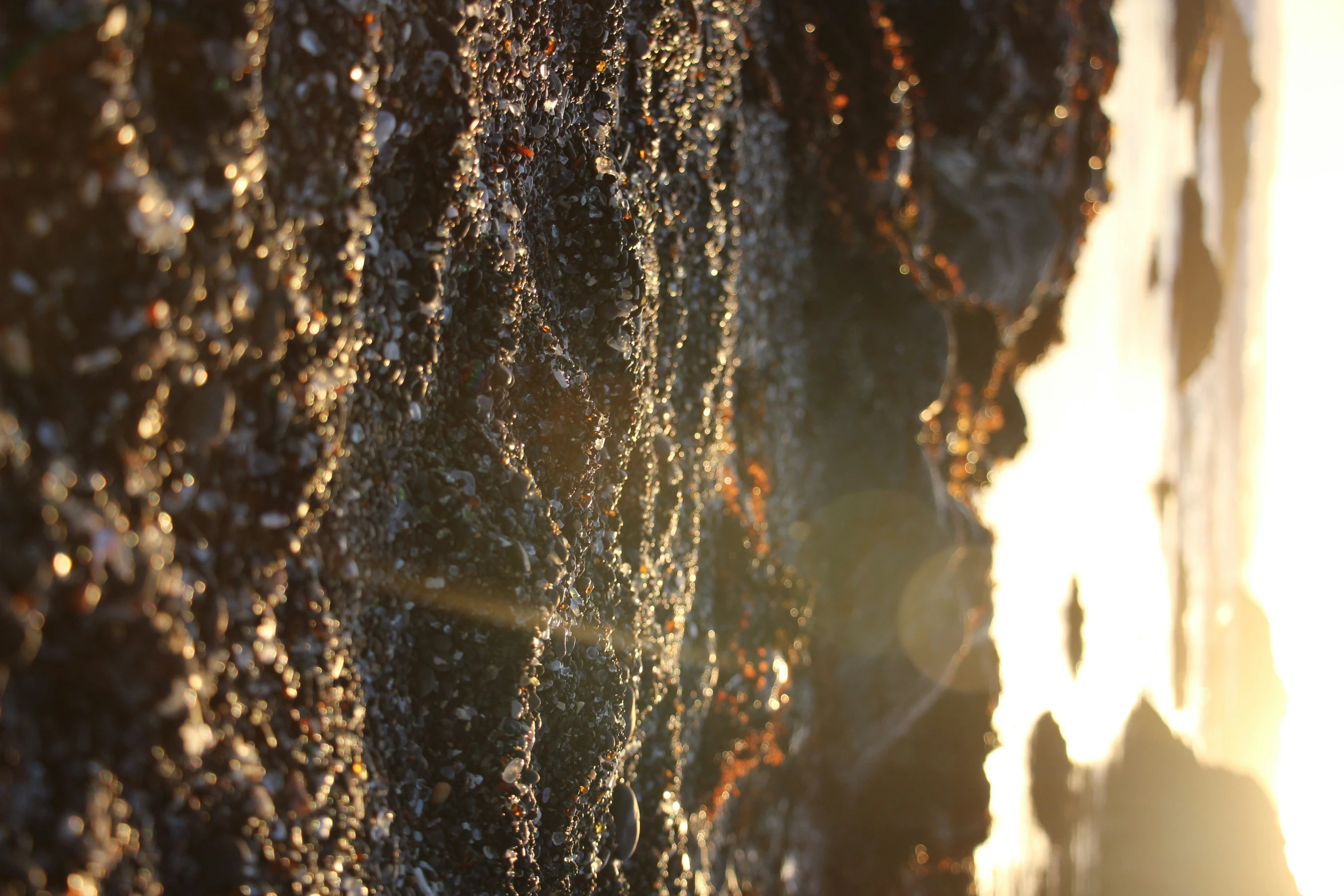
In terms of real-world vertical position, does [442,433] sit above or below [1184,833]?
above

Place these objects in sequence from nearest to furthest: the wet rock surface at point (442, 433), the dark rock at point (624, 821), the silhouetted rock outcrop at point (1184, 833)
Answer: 1. the wet rock surface at point (442, 433)
2. the dark rock at point (624, 821)
3. the silhouetted rock outcrop at point (1184, 833)

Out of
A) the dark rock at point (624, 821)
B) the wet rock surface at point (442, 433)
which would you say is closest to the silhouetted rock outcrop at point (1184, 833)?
the wet rock surface at point (442, 433)

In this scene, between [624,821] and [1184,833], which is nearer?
[624,821]

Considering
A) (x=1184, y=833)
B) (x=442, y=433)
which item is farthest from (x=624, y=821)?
(x=1184, y=833)

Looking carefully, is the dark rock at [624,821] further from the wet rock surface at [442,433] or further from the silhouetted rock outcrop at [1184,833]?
the silhouetted rock outcrop at [1184,833]

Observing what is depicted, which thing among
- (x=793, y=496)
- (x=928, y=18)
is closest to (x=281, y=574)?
(x=793, y=496)

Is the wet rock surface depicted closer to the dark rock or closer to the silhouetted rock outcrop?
the dark rock

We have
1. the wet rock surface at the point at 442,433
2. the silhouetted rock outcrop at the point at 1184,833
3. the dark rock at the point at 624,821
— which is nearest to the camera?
the wet rock surface at the point at 442,433

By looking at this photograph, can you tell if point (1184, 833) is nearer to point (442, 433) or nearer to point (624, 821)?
point (624, 821)

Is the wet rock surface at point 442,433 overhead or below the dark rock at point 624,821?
overhead

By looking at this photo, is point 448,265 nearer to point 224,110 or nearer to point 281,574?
point 224,110
